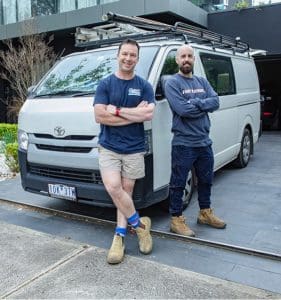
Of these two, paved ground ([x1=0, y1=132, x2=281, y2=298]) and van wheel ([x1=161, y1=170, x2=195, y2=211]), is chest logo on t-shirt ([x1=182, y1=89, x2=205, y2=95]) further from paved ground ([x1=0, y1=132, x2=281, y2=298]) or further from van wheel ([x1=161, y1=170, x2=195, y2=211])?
paved ground ([x1=0, y1=132, x2=281, y2=298])

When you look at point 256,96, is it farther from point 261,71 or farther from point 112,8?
point 261,71

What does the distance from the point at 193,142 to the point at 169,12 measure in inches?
312

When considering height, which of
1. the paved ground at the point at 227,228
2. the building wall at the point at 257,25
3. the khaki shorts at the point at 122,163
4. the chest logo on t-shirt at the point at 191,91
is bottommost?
the paved ground at the point at 227,228

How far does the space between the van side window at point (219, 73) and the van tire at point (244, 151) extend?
3.35ft

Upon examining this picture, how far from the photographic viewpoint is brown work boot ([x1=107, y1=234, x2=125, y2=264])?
11.9 ft

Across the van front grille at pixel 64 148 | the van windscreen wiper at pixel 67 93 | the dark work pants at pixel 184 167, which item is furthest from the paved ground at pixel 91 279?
the van windscreen wiper at pixel 67 93

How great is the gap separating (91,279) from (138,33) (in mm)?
3349

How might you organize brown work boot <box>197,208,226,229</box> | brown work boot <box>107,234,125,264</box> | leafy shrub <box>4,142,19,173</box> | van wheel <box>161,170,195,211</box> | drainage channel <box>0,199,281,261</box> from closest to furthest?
brown work boot <box>107,234,125,264</box> < drainage channel <box>0,199,281,261</box> < brown work boot <box>197,208,226,229</box> < van wheel <box>161,170,195,211</box> < leafy shrub <box>4,142,19,173</box>

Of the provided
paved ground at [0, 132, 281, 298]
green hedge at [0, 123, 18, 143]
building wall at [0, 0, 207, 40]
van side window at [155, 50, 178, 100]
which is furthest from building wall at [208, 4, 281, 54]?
van side window at [155, 50, 178, 100]

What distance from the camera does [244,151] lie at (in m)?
7.22

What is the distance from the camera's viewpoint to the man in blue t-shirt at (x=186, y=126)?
3943 millimetres

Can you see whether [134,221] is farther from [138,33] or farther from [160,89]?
[138,33]

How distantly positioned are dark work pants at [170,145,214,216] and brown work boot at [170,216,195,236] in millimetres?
61

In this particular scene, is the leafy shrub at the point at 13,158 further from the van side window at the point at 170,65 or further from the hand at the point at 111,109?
the hand at the point at 111,109
